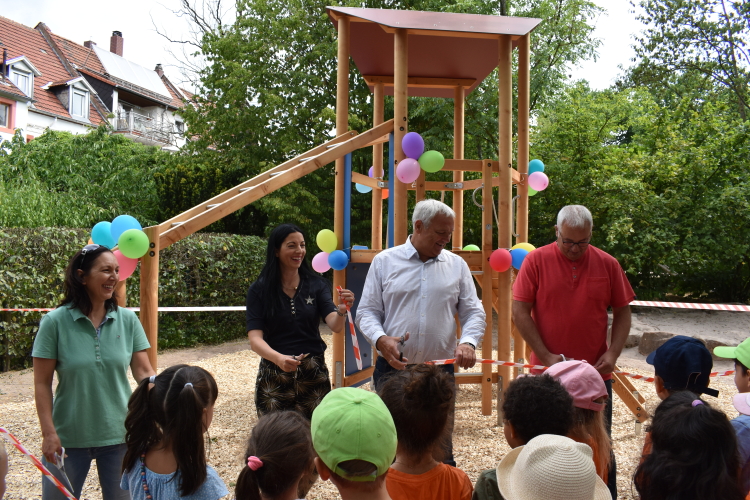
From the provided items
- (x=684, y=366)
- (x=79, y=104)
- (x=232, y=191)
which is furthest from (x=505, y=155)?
(x=79, y=104)

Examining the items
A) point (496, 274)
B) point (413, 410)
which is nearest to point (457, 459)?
point (496, 274)

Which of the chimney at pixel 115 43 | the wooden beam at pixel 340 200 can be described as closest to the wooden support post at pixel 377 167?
the wooden beam at pixel 340 200

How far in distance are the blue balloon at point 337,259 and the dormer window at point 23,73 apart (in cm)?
2406

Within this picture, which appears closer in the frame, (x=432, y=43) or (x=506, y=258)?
(x=506, y=258)

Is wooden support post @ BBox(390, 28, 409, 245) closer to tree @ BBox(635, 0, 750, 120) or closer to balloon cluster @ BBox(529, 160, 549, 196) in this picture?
balloon cluster @ BBox(529, 160, 549, 196)

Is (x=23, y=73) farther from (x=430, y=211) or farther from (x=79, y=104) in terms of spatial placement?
(x=430, y=211)

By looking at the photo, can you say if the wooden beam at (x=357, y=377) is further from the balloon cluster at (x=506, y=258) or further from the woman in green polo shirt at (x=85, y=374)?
the woman in green polo shirt at (x=85, y=374)

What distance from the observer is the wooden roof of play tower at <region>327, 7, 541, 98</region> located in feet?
15.4

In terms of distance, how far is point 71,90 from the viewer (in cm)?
2588

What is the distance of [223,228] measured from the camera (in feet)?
47.6

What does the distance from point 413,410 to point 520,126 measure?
4.20 meters

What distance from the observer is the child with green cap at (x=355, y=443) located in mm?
1547

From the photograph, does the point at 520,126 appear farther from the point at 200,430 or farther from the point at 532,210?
the point at 532,210

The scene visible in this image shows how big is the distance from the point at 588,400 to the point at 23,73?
27.7m
